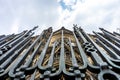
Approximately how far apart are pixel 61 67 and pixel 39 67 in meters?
0.19

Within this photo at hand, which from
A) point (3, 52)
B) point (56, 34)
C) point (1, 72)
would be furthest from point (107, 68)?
point (56, 34)

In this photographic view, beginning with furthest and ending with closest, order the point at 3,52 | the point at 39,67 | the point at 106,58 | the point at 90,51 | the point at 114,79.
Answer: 1. the point at 3,52
2. the point at 90,51
3. the point at 106,58
4. the point at 39,67
5. the point at 114,79

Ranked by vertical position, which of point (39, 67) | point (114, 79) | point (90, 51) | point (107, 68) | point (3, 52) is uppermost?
point (3, 52)

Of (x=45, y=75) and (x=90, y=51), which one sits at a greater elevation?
(x=90, y=51)

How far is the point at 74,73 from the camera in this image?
1568mm

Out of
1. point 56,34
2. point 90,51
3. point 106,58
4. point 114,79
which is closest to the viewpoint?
point 114,79

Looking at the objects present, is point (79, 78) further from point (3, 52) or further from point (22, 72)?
point (3, 52)

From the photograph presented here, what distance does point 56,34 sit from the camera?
13.0 m

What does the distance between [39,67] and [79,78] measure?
391mm

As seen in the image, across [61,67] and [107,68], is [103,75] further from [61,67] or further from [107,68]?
[61,67]

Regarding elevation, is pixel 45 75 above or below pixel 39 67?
below

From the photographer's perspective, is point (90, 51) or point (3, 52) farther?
point (3, 52)

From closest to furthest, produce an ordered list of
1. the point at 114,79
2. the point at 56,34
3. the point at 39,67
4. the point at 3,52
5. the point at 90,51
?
the point at 114,79, the point at 39,67, the point at 90,51, the point at 3,52, the point at 56,34

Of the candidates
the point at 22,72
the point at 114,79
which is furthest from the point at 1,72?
the point at 114,79
